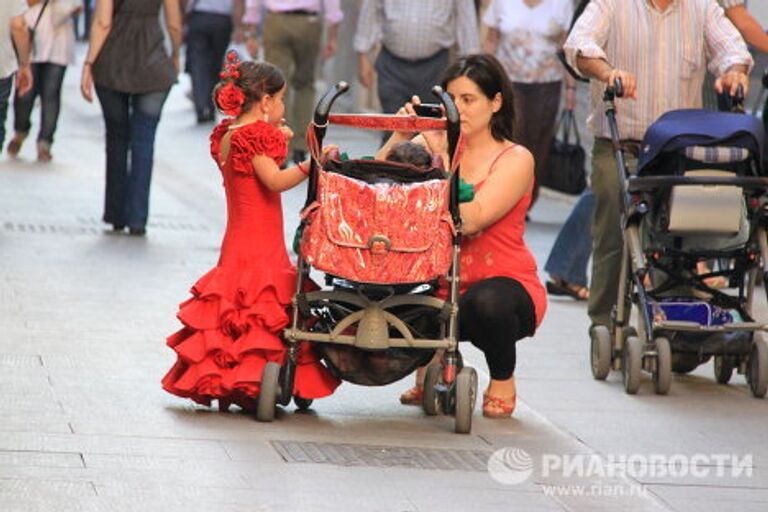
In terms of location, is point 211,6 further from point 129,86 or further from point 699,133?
point 699,133

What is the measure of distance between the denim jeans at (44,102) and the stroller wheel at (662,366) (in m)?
10.6

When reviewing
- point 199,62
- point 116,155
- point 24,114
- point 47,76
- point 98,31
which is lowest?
point 199,62

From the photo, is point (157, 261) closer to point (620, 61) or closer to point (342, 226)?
point (620, 61)

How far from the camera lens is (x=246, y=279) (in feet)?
27.0

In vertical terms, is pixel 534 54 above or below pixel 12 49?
below

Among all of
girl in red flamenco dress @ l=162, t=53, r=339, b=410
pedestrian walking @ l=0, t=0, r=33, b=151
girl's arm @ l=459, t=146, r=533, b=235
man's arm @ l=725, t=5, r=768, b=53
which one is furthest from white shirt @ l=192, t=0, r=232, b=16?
girl's arm @ l=459, t=146, r=533, b=235

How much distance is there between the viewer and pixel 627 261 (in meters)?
9.53

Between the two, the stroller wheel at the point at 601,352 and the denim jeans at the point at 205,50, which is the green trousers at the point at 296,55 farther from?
the stroller wheel at the point at 601,352

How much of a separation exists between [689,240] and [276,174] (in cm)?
216

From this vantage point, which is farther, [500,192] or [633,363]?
[633,363]

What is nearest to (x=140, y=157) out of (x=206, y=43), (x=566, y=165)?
(x=566, y=165)

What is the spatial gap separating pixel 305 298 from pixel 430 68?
739 cm

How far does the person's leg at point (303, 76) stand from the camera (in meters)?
19.3

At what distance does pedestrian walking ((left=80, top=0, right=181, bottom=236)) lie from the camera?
1386 cm
